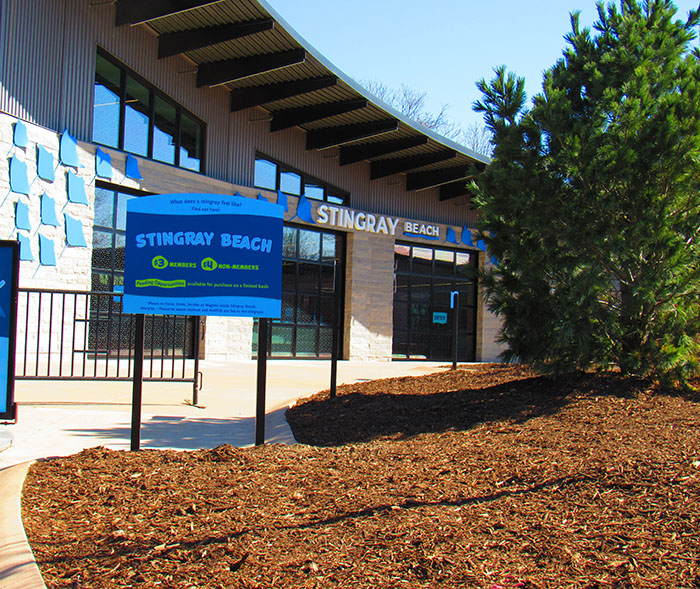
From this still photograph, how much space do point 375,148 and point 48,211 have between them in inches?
410

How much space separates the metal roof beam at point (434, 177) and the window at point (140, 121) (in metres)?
7.91

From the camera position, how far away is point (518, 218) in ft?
21.9

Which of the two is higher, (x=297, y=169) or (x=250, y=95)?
(x=250, y=95)

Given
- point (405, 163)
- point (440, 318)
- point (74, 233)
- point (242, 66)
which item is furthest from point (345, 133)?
point (74, 233)

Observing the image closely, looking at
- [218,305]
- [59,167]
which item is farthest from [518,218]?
[59,167]

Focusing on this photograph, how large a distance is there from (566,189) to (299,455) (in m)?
4.08

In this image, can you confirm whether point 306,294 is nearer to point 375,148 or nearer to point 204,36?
point 375,148

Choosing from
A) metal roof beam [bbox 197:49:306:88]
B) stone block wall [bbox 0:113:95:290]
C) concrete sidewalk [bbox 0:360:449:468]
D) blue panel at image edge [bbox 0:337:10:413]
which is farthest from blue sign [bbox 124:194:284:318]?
metal roof beam [bbox 197:49:306:88]

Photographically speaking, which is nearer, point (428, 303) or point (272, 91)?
point (272, 91)

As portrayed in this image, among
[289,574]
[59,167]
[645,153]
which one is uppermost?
[59,167]

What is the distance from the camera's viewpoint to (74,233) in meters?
11.8

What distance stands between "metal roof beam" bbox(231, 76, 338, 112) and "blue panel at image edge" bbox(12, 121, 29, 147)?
653 centimetres

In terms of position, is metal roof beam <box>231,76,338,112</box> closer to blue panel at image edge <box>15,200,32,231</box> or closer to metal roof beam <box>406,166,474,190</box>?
metal roof beam <box>406,166,474,190</box>

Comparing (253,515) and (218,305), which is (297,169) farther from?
(253,515)
